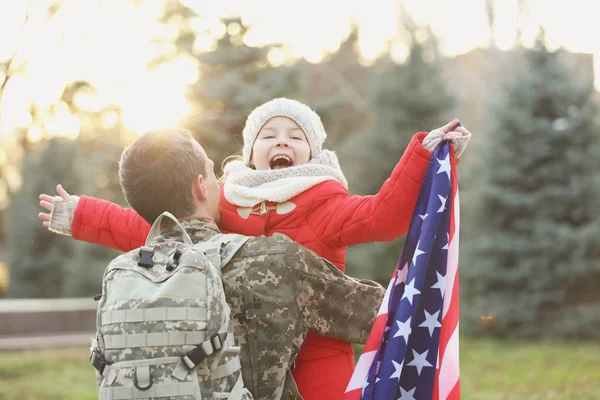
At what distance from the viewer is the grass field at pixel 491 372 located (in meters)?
8.46

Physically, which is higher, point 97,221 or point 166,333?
point 97,221

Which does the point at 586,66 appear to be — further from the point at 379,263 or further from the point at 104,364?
the point at 104,364

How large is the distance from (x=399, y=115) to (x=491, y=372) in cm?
646

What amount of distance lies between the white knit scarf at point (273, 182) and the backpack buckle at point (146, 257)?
2.10 feet

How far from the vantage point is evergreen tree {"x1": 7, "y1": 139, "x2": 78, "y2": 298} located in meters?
17.7

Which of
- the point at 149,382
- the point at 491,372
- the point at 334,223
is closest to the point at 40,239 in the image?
the point at 491,372

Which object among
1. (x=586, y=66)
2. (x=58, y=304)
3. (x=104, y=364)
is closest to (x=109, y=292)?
(x=104, y=364)

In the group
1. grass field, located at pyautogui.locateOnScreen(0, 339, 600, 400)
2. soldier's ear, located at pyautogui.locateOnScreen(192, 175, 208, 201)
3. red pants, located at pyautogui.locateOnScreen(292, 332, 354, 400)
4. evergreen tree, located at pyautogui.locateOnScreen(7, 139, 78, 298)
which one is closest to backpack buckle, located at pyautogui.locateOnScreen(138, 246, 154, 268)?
soldier's ear, located at pyautogui.locateOnScreen(192, 175, 208, 201)

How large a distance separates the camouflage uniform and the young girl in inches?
7.9

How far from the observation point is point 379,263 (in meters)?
14.0

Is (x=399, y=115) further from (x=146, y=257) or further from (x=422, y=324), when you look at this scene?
(x=146, y=257)

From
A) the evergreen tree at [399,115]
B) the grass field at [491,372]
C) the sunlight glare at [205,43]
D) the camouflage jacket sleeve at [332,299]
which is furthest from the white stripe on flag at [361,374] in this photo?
the evergreen tree at [399,115]

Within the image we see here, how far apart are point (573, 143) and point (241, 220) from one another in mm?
11742

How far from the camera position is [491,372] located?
992cm
